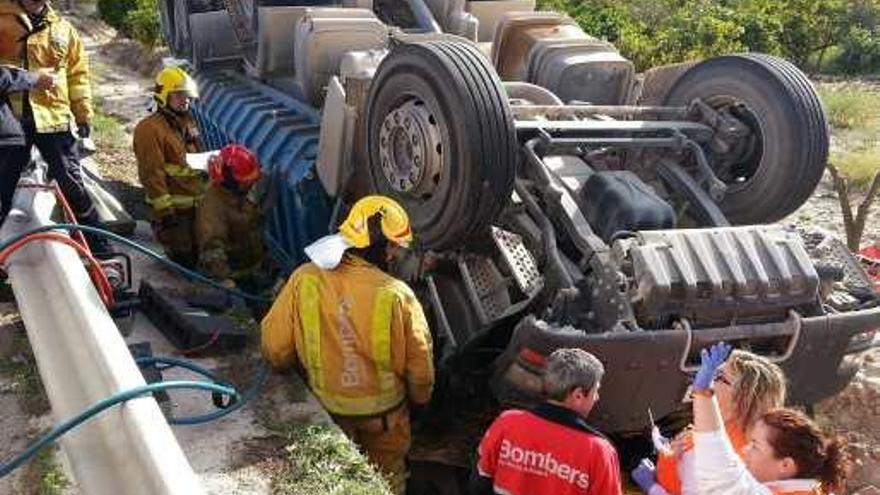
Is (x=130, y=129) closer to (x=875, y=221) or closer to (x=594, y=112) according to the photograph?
(x=594, y=112)

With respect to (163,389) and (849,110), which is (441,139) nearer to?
(163,389)

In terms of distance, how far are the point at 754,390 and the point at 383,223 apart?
1.60 meters

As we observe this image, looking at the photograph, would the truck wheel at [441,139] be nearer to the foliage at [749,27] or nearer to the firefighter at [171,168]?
the firefighter at [171,168]

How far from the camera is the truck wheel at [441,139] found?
400cm

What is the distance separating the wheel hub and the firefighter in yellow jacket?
587 mm

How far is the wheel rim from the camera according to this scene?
4941 mm

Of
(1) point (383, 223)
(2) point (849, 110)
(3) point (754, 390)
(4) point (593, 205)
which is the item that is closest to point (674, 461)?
(3) point (754, 390)

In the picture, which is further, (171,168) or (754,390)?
(171,168)

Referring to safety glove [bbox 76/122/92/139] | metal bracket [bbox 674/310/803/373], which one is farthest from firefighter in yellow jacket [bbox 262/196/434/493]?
safety glove [bbox 76/122/92/139]

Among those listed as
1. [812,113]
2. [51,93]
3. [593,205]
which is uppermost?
[812,113]

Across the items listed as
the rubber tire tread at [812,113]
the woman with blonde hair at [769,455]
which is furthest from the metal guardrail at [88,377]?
the rubber tire tread at [812,113]

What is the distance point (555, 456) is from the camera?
9.60ft

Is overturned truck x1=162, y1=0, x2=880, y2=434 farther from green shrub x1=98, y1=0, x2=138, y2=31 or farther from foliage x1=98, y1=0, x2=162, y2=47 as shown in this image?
green shrub x1=98, y1=0, x2=138, y2=31

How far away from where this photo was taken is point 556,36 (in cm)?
605
